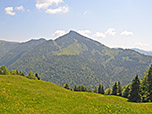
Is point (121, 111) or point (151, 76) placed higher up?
point (151, 76)

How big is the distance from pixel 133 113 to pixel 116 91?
89.8 m

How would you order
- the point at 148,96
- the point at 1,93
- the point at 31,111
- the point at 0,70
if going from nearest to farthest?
the point at 31,111 → the point at 1,93 → the point at 148,96 → the point at 0,70

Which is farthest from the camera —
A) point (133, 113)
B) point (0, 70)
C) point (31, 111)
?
point (0, 70)

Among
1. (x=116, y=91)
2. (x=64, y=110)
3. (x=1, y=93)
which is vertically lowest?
(x=116, y=91)

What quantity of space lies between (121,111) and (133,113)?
1687mm

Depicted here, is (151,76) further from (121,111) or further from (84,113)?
(84,113)

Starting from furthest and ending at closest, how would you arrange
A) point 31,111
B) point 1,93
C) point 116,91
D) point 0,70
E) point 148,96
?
point 116,91 → point 0,70 → point 148,96 → point 1,93 → point 31,111

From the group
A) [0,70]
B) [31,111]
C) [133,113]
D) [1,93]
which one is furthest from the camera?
[0,70]

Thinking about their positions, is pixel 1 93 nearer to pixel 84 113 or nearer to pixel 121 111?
pixel 84 113

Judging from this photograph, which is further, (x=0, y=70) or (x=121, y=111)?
(x=0, y=70)

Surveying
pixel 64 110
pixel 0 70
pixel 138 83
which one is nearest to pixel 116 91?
pixel 138 83

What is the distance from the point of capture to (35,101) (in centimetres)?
2139

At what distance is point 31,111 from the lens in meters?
17.2

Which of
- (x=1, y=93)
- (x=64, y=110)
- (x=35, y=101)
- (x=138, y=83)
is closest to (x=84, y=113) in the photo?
(x=64, y=110)
